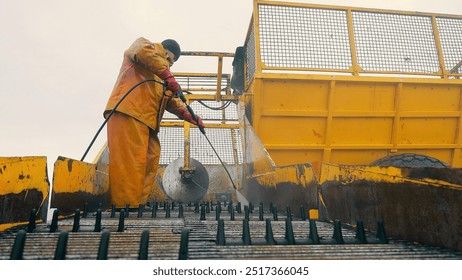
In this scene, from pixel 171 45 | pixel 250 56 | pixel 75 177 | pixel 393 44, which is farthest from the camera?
pixel 250 56

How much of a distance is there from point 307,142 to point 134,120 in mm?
2090

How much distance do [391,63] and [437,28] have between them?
84 cm

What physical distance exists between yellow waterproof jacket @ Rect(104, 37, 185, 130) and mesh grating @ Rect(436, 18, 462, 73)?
11.4 ft

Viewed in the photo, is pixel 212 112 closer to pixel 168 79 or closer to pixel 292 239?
pixel 168 79

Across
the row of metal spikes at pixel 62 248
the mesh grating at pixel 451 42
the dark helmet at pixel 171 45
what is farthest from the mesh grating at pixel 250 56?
the row of metal spikes at pixel 62 248

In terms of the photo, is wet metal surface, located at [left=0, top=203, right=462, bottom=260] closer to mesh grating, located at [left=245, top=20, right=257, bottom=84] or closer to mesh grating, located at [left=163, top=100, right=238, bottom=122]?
mesh grating, located at [left=245, top=20, right=257, bottom=84]

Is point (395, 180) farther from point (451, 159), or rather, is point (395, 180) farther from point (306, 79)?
point (451, 159)

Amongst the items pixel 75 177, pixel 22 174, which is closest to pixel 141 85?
pixel 75 177

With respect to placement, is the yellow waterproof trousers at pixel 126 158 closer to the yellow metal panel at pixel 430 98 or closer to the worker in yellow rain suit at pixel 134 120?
the worker in yellow rain suit at pixel 134 120

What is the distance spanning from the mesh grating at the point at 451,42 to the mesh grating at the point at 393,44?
→ 0.56ft

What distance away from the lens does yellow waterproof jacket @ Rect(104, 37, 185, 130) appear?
303 cm

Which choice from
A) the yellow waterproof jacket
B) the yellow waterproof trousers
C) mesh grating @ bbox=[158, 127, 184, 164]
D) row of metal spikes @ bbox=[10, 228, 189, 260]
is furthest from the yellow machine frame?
row of metal spikes @ bbox=[10, 228, 189, 260]

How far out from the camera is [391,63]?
4090mm

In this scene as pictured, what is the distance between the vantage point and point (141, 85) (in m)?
3.18
